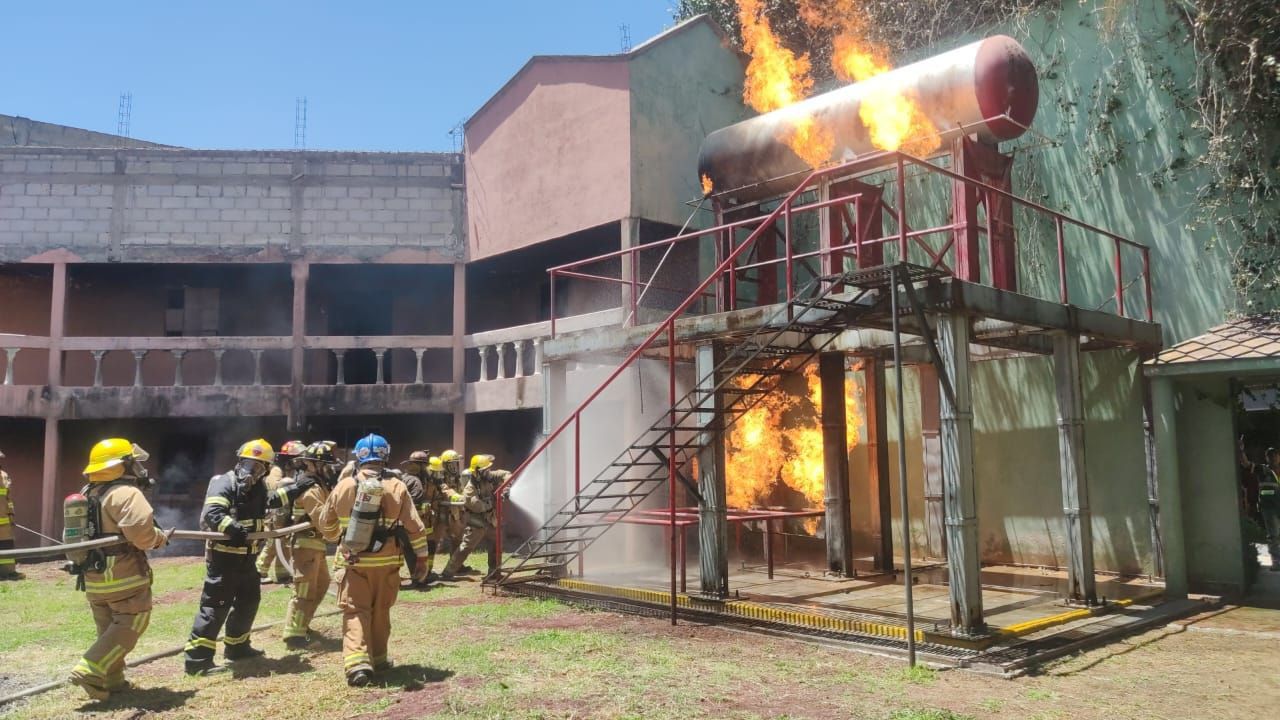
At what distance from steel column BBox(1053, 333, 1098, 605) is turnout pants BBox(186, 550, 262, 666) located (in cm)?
856

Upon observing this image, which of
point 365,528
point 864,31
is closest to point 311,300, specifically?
point 864,31

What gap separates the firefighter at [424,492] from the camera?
12.9 m

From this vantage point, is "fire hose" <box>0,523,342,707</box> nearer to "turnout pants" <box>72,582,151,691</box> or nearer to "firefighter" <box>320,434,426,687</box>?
"turnout pants" <box>72,582,151,691</box>

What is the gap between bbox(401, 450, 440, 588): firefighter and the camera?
12914 mm

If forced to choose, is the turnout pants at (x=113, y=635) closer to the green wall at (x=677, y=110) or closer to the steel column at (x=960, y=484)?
the steel column at (x=960, y=484)

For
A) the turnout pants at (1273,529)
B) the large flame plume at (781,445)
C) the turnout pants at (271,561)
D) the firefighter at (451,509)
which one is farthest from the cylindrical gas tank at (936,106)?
the turnout pants at (271,561)

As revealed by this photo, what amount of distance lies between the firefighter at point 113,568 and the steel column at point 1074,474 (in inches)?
360

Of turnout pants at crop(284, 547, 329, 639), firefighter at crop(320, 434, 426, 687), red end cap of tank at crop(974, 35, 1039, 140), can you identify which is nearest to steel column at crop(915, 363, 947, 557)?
red end cap of tank at crop(974, 35, 1039, 140)

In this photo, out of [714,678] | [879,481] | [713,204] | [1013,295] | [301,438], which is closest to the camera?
[714,678]

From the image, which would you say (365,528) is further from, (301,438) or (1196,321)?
(301,438)

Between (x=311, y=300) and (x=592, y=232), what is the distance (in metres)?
7.70

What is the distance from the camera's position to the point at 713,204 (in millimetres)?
14789

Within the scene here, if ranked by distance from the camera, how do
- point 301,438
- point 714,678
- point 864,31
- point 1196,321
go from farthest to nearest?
1. point 301,438
2. point 864,31
3. point 1196,321
4. point 714,678

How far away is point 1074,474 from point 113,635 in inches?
381
